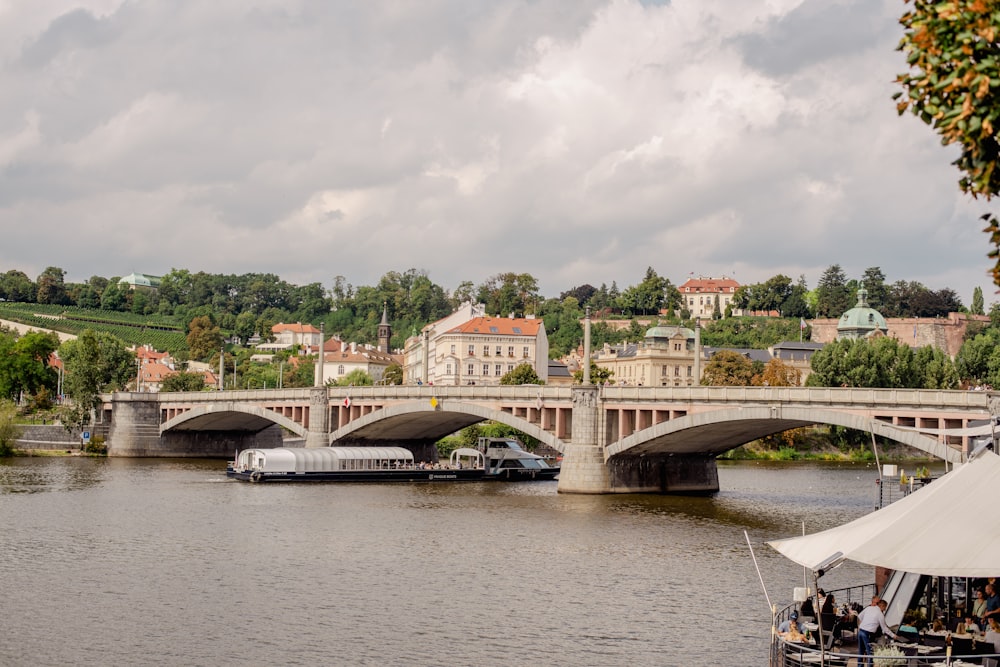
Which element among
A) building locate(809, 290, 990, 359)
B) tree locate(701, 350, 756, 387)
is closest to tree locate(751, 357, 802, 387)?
tree locate(701, 350, 756, 387)

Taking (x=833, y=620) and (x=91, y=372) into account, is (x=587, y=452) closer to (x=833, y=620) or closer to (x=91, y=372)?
(x=833, y=620)

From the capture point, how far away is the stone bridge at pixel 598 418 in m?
60.1

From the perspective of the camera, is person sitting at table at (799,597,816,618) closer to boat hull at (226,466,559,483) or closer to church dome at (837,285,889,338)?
boat hull at (226,466,559,483)

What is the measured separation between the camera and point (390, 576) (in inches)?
1686

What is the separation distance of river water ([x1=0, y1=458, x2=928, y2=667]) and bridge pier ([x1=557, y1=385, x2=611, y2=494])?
175 centimetres

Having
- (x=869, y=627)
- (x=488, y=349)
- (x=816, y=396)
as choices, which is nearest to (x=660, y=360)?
(x=488, y=349)

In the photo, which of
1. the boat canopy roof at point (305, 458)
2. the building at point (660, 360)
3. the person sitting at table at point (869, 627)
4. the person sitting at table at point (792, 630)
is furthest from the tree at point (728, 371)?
the person sitting at table at point (869, 627)

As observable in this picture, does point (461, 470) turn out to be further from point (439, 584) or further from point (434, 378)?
point (434, 378)

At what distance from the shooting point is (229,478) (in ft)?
282

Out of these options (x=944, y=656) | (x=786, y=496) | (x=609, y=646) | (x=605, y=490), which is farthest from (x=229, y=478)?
(x=944, y=656)

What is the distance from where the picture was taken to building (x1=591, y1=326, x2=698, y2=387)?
538 feet

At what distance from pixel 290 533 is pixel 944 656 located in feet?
119

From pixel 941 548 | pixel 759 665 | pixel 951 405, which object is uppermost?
pixel 951 405

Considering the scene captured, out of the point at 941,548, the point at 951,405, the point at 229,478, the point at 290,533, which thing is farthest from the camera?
the point at 229,478
